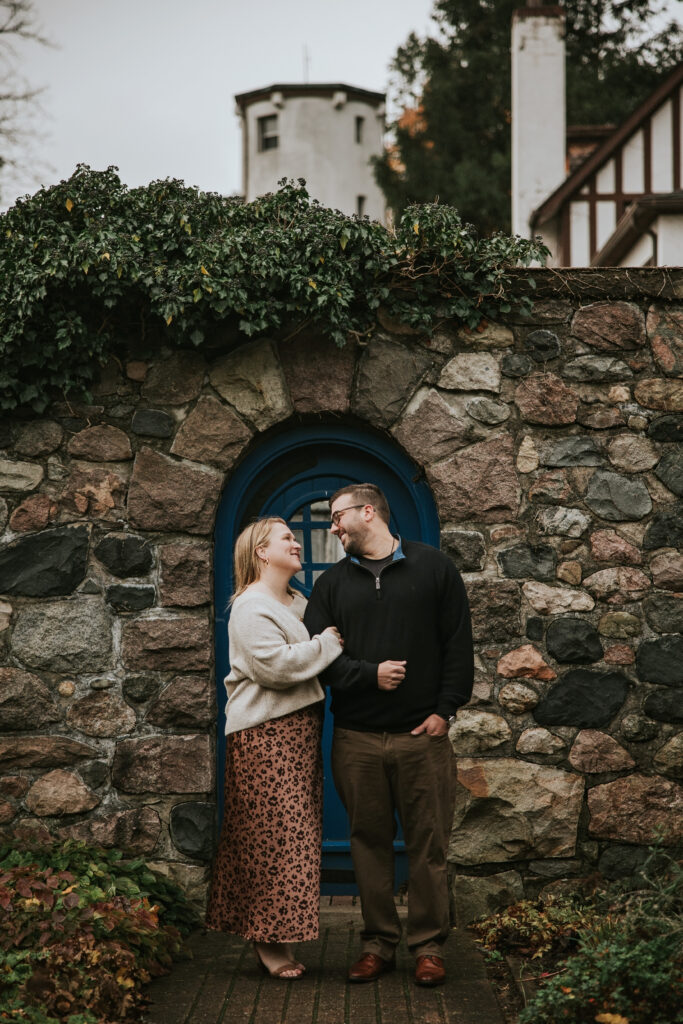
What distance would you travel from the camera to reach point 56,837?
5090 millimetres

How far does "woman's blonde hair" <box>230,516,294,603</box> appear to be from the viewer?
4.25 m

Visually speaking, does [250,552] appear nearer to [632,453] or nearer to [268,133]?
[632,453]

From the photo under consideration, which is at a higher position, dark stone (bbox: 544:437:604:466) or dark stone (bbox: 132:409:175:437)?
dark stone (bbox: 132:409:175:437)

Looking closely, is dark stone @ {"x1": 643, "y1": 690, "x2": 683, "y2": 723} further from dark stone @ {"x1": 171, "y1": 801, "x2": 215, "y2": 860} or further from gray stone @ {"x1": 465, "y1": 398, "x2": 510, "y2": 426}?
dark stone @ {"x1": 171, "y1": 801, "x2": 215, "y2": 860}

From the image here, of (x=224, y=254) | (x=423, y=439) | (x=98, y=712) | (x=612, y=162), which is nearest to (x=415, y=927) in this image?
(x=98, y=712)

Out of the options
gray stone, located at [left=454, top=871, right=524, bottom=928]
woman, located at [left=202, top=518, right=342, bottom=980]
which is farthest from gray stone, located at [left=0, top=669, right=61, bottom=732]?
gray stone, located at [left=454, top=871, right=524, bottom=928]

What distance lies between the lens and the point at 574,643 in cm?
510

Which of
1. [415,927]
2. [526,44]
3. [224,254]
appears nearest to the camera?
[415,927]

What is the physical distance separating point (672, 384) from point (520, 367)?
2.37ft

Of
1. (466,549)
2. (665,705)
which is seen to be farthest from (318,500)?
(665,705)

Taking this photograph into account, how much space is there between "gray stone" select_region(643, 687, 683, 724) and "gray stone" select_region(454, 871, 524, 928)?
0.98 metres

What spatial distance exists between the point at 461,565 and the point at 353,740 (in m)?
1.25

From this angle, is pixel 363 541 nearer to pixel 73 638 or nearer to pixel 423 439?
pixel 423 439

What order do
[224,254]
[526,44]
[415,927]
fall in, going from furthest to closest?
[526,44] < [224,254] < [415,927]
